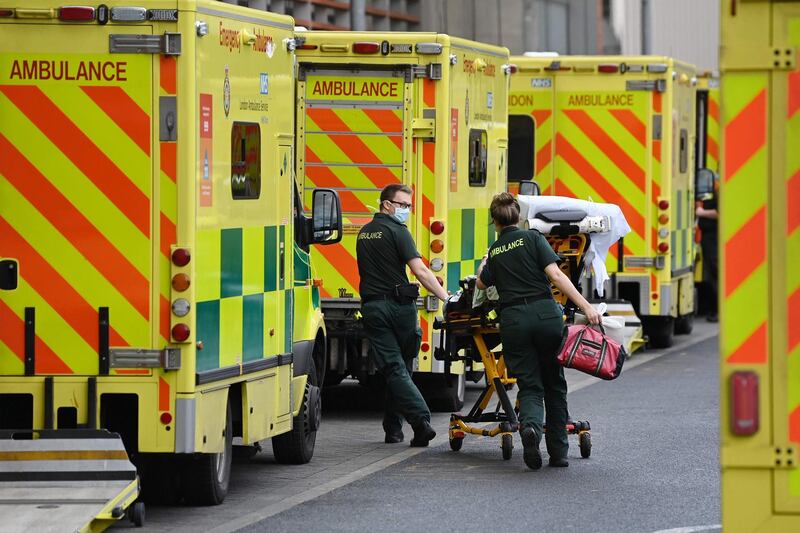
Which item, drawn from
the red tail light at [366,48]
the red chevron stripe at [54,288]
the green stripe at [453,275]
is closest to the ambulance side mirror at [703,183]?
the green stripe at [453,275]

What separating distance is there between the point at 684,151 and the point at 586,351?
384 inches

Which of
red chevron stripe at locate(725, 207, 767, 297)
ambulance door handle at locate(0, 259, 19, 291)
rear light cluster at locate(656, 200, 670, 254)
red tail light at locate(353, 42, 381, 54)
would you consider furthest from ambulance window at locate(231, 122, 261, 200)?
rear light cluster at locate(656, 200, 670, 254)

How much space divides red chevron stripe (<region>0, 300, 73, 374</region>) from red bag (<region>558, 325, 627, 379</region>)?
3275mm

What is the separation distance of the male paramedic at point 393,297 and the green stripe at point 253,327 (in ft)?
6.45

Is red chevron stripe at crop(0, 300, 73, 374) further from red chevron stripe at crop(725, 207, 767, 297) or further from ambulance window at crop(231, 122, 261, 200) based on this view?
red chevron stripe at crop(725, 207, 767, 297)

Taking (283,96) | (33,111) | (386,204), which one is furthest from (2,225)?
(386,204)

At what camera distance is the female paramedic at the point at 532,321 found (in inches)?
435

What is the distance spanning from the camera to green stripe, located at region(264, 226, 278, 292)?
1019 cm

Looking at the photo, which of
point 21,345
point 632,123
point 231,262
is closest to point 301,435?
point 231,262

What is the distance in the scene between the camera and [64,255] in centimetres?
913

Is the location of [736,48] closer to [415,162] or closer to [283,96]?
[283,96]

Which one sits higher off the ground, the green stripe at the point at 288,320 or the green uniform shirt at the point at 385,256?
the green uniform shirt at the point at 385,256

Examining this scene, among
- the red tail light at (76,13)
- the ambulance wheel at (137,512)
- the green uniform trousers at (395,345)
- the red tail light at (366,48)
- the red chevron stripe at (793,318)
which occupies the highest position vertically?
the red tail light at (366,48)

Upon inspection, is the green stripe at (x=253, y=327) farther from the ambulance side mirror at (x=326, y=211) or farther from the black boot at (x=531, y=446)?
the black boot at (x=531, y=446)
